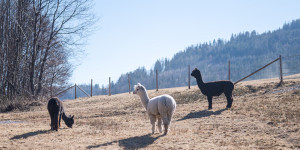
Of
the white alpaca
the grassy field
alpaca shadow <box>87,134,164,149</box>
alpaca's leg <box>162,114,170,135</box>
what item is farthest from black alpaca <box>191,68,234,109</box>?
alpaca shadow <box>87,134,164,149</box>

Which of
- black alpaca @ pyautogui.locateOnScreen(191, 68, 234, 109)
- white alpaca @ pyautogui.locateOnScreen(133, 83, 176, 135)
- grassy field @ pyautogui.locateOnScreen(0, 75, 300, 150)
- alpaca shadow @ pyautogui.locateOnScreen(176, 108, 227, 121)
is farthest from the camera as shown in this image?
black alpaca @ pyautogui.locateOnScreen(191, 68, 234, 109)

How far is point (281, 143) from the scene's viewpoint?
8.83m

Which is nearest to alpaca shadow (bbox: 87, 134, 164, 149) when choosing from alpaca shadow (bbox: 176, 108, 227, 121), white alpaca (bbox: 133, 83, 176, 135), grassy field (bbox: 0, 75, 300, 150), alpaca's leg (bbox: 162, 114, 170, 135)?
grassy field (bbox: 0, 75, 300, 150)

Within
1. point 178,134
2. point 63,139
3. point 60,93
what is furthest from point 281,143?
point 60,93

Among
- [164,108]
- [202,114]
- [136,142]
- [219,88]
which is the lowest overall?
[136,142]

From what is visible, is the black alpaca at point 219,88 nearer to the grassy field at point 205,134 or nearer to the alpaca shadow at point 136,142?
the grassy field at point 205,134

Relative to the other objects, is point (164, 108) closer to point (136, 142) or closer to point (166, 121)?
point (166, 121)

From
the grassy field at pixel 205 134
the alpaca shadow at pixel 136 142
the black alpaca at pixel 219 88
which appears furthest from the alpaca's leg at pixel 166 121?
the black alpaca at pixel 219 88

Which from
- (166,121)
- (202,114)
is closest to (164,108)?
(166,121)

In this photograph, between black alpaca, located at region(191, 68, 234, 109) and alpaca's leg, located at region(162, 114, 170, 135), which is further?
black alpaca, located at region(191, 68, 234, 109)

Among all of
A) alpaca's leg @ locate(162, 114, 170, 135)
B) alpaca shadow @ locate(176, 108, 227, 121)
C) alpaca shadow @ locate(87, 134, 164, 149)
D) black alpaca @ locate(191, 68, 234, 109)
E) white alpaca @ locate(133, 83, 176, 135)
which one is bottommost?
alpaca shadow @ locate(87, 134, 164, 149)

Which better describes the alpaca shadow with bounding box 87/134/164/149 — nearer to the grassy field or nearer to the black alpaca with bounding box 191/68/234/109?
the grassy field

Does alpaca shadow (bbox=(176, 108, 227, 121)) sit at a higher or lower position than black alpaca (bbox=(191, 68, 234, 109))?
lower

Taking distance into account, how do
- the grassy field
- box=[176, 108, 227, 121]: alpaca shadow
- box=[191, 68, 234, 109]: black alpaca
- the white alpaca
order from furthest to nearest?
box=[191, 68, 234, 109]: black alpaca < box=[176, 108, 227, 121]: alpaca shadow < the white alpaca < the grassy field
